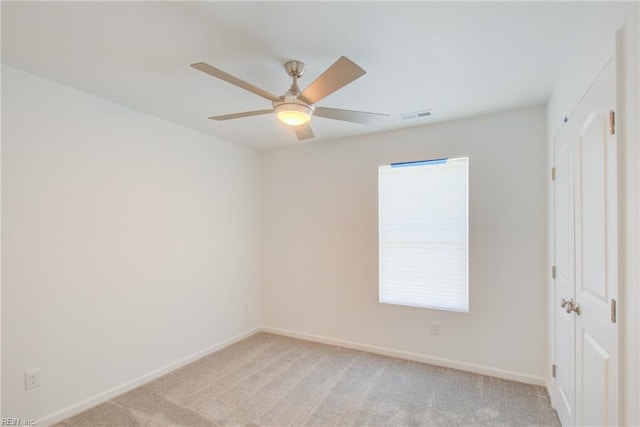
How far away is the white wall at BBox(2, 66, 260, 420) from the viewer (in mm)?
2094

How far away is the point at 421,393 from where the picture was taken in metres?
2.62

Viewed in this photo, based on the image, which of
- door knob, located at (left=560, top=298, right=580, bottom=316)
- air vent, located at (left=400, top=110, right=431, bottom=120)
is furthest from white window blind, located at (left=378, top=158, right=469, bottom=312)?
door knob, located at (left=560, top=298, right=580, bottom=316)

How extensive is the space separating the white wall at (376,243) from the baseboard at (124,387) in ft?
3.10

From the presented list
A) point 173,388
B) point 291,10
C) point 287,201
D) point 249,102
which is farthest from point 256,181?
point 291,10

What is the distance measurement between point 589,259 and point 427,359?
2.11 meters

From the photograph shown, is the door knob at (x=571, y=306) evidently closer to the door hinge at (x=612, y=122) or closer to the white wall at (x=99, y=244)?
the door hinge at (x=612, y=122)

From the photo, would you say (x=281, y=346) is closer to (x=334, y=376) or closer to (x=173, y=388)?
(x=334, y=376)

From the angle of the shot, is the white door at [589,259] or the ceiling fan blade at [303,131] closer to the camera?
the white door at [589,259]

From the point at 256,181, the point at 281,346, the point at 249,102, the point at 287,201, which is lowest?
the point at 281,346

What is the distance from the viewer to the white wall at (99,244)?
2094 millimetres

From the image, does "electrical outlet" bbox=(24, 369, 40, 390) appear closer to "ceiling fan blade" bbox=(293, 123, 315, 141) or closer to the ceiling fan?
the ceiling fan

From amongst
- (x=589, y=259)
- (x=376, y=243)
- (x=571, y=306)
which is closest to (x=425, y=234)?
(x=376, y=243)

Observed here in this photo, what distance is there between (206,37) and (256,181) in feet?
8.59

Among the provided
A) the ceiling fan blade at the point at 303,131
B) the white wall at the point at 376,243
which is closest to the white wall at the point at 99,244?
the white wall at the point at 376,243
